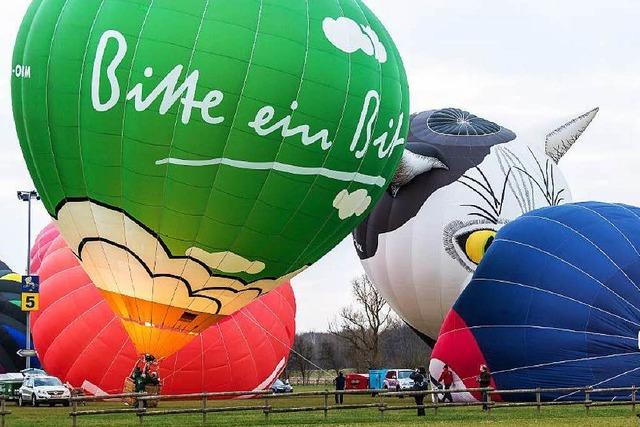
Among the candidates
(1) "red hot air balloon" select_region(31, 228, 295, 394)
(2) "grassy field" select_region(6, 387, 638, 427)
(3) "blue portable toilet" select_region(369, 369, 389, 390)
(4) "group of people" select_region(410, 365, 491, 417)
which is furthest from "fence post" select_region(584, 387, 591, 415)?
(3) "blue portable toilet" select_region(369, 369, 389, 390)

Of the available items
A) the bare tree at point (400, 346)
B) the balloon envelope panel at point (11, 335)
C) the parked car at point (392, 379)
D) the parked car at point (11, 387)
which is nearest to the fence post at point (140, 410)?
the parked car at point (11, 387)

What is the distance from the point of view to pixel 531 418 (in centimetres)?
2094

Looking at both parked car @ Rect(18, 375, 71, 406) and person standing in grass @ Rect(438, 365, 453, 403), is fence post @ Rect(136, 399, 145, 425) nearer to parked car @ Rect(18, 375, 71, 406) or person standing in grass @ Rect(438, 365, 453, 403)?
person standing in grass @ Rect(438, 365, 453, 403)

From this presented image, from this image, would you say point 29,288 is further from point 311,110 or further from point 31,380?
point 311,110

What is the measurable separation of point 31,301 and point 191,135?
1296 cm

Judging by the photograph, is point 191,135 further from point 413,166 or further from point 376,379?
point 376,379

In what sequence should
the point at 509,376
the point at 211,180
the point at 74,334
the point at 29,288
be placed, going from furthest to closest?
the point at 29,288 → the point at 74,334 → the point at 509,376 → the point at 211,180

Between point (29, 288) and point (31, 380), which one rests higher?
point (29, 288)

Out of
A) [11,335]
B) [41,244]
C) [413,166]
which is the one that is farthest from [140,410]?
[11,335]

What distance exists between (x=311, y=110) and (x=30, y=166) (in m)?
4.70

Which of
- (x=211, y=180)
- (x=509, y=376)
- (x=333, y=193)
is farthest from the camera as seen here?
(x=509, y=376)

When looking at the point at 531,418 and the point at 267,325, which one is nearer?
the point at 531,418

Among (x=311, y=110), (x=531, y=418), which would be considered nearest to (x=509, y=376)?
(x=531, y=418)

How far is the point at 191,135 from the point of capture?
62.5 ft
